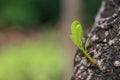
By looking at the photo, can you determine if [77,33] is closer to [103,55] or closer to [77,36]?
[77,36]

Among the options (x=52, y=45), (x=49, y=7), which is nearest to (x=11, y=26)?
(x=49, y=7)

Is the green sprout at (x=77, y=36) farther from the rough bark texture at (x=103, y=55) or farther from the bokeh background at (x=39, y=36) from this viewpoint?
the bokeh background at (x=39, y=36)

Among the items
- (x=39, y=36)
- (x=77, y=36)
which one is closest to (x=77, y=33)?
(x=77, y=36)

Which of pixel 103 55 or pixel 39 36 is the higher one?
pixel 103 55

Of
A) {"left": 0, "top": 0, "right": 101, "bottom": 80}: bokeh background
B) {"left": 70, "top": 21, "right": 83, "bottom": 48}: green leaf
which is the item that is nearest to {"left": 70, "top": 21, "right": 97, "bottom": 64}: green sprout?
{"left": 70, "top": 21, "right": 83, "bottom": 48}: green leaf

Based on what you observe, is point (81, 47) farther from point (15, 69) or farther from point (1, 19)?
point (1, 19)

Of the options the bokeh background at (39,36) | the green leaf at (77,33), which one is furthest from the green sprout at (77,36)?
the bokeh background at (39,36)
